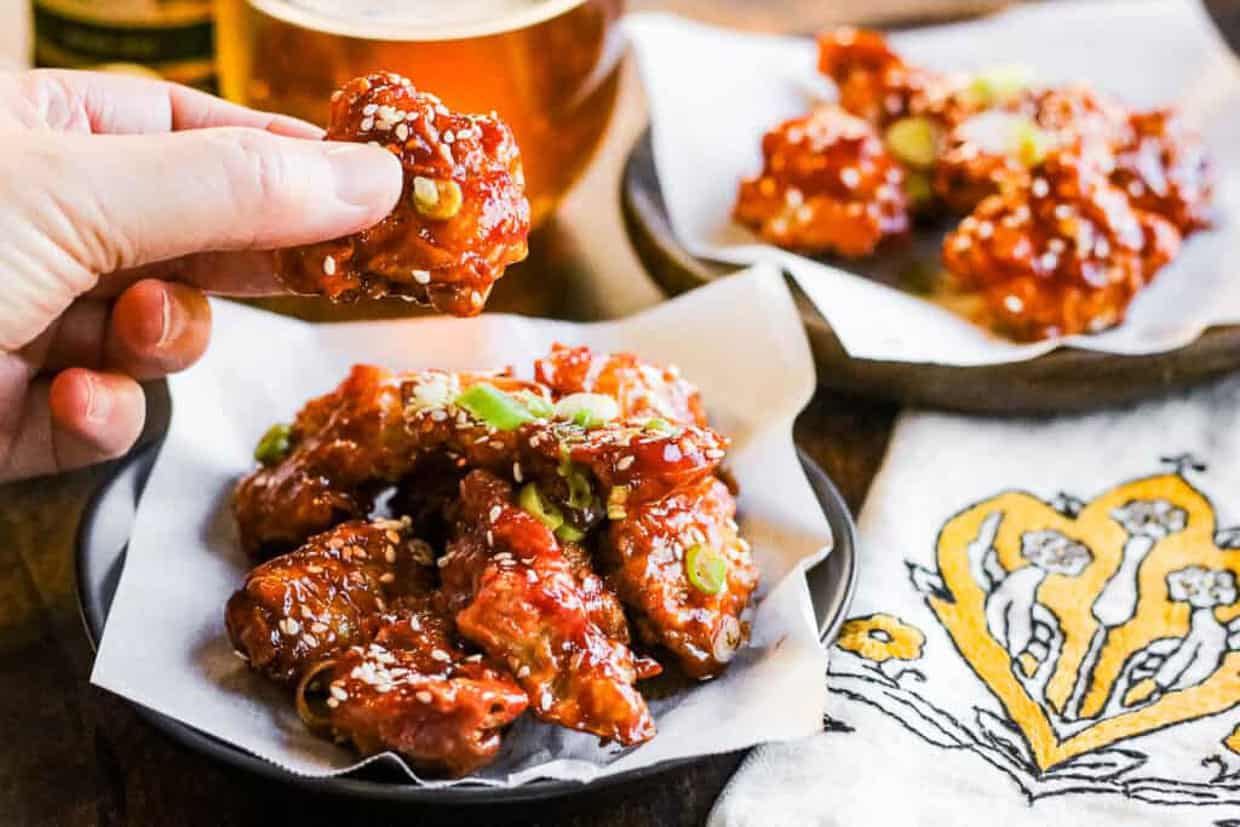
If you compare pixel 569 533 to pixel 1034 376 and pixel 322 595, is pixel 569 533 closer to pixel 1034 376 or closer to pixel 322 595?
pixel 322 595

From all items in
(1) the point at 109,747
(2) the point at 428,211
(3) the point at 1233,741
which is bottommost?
(1) the point at 109,747

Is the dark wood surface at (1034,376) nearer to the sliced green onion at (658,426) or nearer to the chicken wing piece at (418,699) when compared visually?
the sliced green onion at (658,426)

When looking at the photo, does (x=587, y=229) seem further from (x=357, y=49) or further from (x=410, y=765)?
(x=410, y=765)

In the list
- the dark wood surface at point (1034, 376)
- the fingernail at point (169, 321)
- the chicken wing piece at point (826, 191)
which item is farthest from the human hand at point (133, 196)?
the chicken wing piece at point (826, 191)

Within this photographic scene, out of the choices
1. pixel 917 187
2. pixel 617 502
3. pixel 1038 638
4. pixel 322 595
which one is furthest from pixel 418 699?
pixel 917 187

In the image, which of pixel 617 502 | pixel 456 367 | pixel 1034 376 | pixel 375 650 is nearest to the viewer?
pixel 375 650

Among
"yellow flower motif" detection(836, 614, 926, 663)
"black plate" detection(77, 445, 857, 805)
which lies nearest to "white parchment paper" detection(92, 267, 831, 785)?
"black plate" detection(77, 445, 857, 805)

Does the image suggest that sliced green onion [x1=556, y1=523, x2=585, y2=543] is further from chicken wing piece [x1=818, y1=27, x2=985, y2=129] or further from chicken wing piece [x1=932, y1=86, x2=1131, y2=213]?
chicken wing piece [x1=818, y1=27, x2=985, y2=129]
